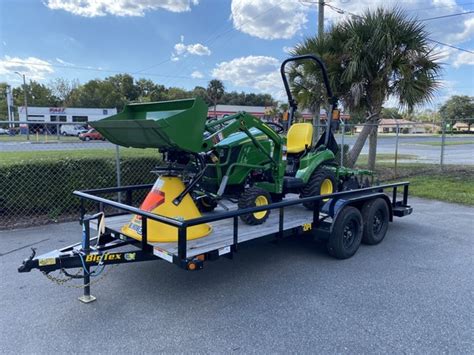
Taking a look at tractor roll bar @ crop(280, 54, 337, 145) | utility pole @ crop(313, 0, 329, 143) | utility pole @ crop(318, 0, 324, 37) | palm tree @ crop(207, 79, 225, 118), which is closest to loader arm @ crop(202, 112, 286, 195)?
tractor roll bar @ crop(280, 54, 337, 145)

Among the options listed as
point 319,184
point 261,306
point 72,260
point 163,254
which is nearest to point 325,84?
point 319,184

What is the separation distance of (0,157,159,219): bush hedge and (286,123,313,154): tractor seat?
3.30 metres

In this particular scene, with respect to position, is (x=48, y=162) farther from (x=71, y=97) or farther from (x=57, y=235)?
(x=71, y=97)

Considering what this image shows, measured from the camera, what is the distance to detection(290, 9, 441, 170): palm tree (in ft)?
35.2

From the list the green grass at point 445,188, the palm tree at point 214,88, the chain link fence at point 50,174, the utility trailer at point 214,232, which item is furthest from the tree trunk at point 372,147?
the palm tree at point 214,88

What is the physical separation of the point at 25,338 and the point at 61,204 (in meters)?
4.12

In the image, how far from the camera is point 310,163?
5.99 m

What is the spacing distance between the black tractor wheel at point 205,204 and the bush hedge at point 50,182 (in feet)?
8.94

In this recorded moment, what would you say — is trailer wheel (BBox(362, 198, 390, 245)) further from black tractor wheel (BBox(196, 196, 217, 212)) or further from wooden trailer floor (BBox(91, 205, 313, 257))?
black tractor wheel (BBox(196, 196, 217, 212))

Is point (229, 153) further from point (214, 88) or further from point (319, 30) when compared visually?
point (214, 88)

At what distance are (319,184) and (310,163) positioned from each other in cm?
36

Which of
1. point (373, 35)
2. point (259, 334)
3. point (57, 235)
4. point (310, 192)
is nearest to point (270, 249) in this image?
point (310, 192)

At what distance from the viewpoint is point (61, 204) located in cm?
684

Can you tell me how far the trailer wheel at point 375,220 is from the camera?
5404 millimetres
